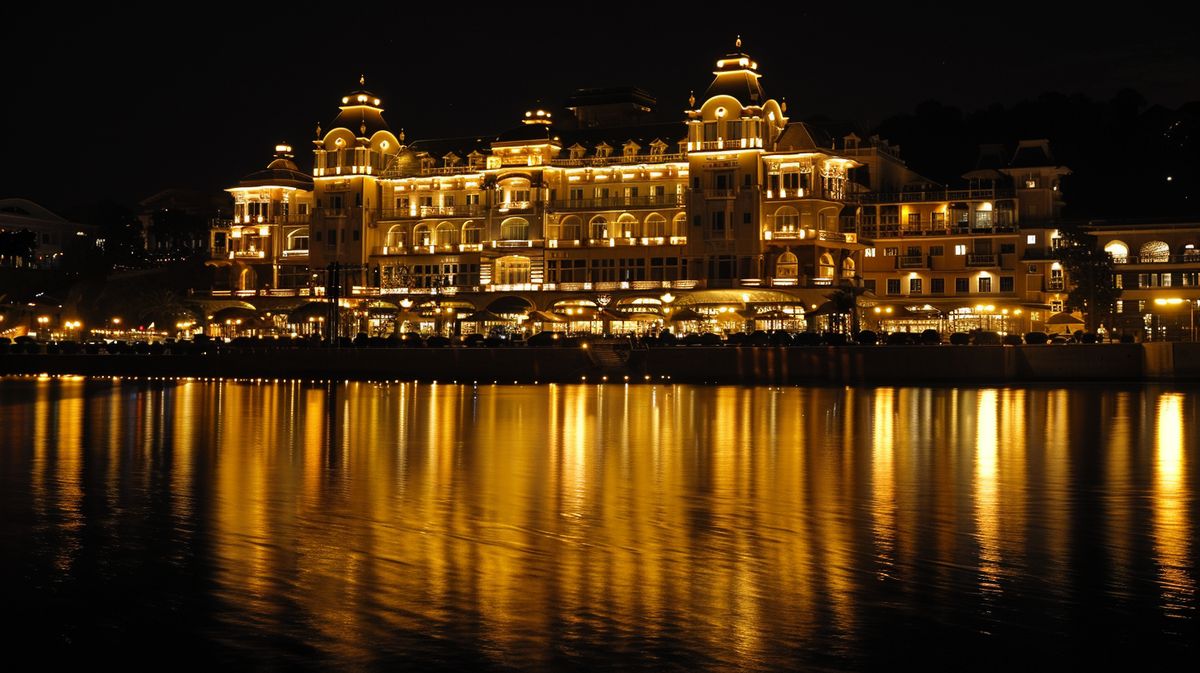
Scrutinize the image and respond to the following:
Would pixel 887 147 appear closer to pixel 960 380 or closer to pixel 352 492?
pixel 960 380

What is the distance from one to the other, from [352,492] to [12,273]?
12614 cm

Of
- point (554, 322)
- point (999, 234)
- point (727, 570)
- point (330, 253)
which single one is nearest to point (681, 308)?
point (554, 322)

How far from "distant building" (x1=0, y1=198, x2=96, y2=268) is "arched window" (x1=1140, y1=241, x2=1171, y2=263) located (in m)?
104

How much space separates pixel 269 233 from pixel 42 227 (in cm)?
4872

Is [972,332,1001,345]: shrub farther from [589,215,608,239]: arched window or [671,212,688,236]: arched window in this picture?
[589,215,608,239]: arched window

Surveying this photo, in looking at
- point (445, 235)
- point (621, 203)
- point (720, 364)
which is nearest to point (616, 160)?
point (621, 203)

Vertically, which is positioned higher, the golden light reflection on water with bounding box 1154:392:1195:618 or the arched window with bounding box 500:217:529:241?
the arched window with bounding box 500:217:529:241

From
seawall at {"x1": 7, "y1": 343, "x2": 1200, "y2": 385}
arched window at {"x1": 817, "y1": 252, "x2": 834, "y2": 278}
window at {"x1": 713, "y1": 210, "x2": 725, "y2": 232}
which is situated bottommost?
seawall at {"x1": 7, "y1": 343, "x2": 1200, "y2": 385}

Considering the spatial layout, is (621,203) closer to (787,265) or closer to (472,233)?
(472,233)

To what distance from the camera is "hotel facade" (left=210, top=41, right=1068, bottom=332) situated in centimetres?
9669

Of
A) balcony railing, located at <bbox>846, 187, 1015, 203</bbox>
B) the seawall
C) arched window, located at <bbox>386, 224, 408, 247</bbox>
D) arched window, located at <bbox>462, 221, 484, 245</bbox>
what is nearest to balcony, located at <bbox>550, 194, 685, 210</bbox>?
arched window, located at <bbox>462, 221, 484, 245</bbox>

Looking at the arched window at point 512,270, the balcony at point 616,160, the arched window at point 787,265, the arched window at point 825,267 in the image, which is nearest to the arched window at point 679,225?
the balcony at point 616,160

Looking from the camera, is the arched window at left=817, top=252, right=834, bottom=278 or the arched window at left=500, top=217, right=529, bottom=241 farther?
the arched window at left=500, top=217, right=529, bottom=241

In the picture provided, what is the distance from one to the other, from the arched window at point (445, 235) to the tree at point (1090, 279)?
46904 mm
